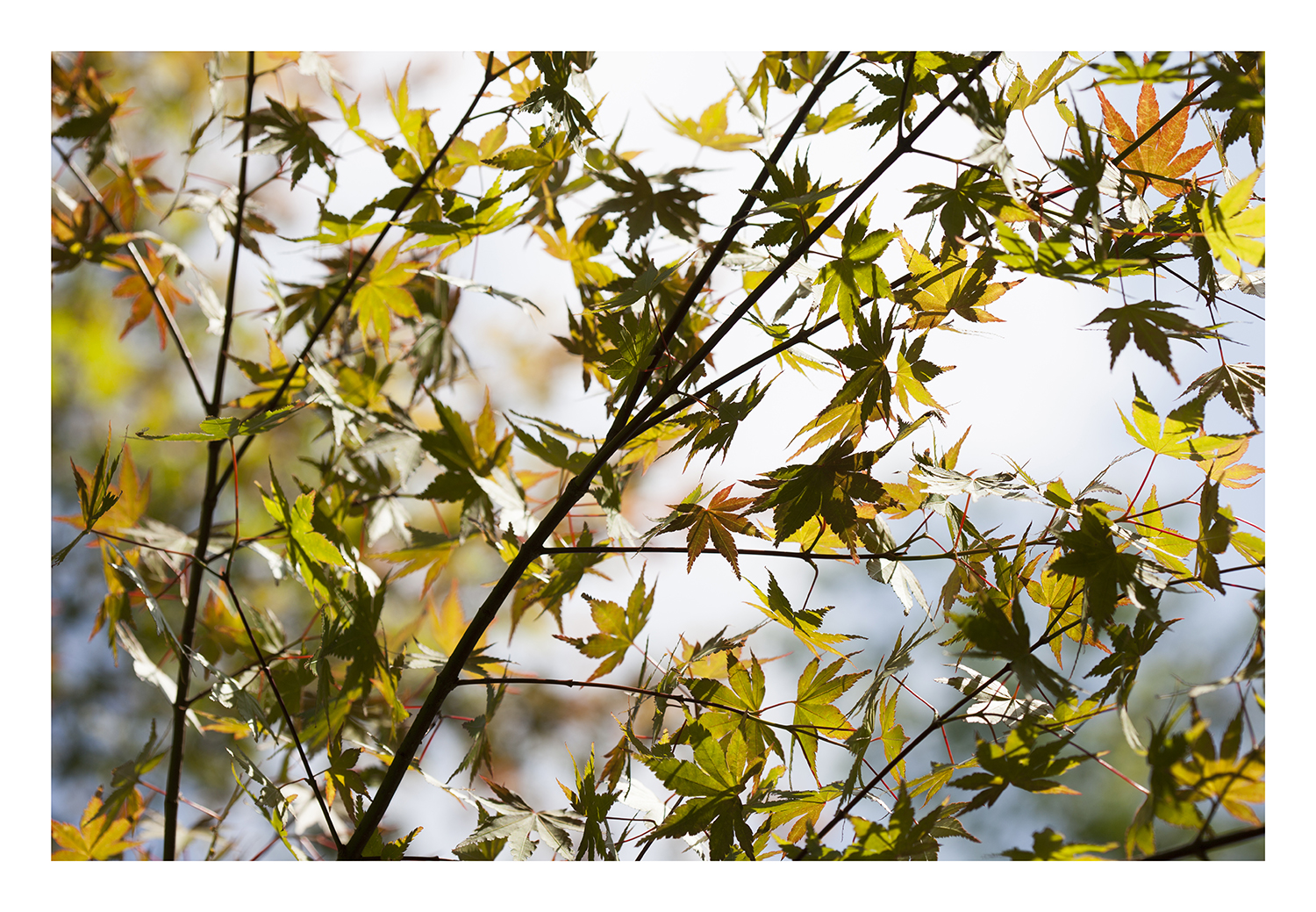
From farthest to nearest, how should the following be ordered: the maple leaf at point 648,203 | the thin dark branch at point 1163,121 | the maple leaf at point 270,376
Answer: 1. the maple leaf at point 270,376
2. the maple leaf at point 648,203
3. the thin dark branch at point 1163,121

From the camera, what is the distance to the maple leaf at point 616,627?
1.80ft

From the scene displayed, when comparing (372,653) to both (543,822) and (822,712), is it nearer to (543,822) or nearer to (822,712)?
(543,822)

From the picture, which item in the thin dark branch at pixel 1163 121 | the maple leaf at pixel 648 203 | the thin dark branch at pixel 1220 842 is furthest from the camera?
the maple leaf at pixel 648 203

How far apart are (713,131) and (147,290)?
0.59m

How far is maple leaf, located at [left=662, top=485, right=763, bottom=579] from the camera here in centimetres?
47

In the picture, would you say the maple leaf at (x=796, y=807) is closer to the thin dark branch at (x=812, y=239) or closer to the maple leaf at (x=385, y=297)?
the thin dark branch at (x=812, y=239)

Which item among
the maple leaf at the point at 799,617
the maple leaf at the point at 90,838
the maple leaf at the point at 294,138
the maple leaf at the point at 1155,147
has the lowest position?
the maple leaf at the point at 90,838

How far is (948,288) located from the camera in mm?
485

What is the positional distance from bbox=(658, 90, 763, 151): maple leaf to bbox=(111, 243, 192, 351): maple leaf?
0.53 m

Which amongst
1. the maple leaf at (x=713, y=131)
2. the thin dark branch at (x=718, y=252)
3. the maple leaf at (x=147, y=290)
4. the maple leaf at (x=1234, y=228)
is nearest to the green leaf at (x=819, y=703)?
the thin dark branch at (x=718, y=252)

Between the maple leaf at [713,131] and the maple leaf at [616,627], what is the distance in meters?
0.39

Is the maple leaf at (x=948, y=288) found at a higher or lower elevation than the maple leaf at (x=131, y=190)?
lower

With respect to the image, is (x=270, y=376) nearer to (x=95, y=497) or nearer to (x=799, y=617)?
(x=95, y=497)
